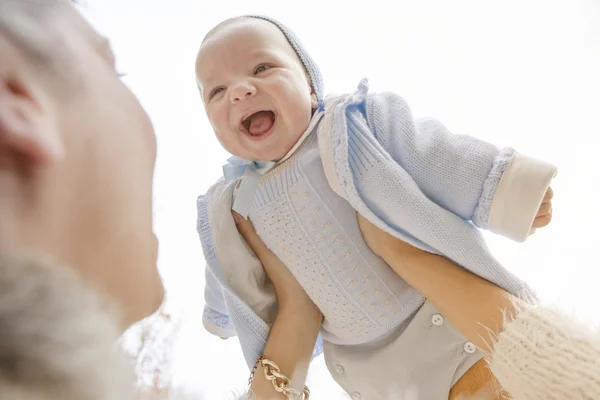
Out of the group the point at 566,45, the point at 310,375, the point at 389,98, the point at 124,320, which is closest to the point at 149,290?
the point at 124,320

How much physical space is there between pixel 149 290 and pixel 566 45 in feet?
3.94

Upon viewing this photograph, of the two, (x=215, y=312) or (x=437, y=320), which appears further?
(x=215, y=312)

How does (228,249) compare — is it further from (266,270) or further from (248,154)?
(248,154)

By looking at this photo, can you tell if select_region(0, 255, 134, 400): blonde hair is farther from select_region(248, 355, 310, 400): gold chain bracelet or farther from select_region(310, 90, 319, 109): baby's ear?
select_region(310, 90, 319, 109): baby's ear

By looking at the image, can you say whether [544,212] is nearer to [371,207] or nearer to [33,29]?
[371,207]

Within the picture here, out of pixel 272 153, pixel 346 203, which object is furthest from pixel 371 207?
pixel 272 153

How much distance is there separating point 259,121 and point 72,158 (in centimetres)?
52

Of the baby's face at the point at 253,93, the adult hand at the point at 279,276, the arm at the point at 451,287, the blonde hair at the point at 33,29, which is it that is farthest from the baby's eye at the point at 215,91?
the blonde hair at the point at 33,29

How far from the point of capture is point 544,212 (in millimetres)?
710

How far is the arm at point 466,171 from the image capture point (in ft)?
2.21

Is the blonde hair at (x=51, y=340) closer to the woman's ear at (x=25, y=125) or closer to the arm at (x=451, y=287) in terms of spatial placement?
the woman's ear at (x=25, y=125)

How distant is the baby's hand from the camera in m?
0.70

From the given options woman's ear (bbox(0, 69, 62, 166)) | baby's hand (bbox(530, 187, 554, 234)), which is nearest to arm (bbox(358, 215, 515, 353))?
baby's hand (bbox(530, 187, 554, 234))

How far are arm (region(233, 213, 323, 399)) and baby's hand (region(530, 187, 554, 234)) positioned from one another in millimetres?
417
